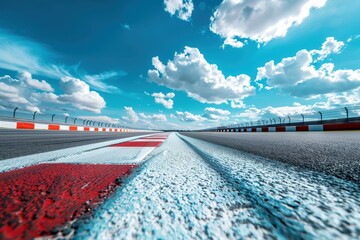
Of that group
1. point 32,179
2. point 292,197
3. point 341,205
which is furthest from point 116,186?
point 341,205

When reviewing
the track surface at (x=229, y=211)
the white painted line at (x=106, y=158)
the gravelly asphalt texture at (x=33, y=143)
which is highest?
the track surface at (x=229, y=211)

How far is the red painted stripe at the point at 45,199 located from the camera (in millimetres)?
431

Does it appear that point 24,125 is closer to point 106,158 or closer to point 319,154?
point 106,158

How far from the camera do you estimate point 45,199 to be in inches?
23.5

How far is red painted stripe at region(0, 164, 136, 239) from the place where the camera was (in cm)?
43

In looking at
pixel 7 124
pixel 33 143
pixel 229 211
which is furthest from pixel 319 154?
pixel 7 124

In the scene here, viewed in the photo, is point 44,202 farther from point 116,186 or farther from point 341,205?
point 341,205

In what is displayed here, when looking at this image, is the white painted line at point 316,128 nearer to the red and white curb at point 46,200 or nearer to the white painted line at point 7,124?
the red and white curb at point 46,200

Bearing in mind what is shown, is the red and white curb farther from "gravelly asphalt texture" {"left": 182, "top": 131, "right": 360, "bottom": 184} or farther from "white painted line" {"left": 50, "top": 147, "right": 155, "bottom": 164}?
"gravelly asphalt texture" {"left": 182, "top": 131, "right": 360, "bottom": 184}

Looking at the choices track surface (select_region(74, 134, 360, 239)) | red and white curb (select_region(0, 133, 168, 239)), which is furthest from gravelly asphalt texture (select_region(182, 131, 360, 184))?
red and white curb (select_region(0, 133, 168, 239))

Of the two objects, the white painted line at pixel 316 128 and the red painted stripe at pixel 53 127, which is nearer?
the white painted line at pixel 316 128

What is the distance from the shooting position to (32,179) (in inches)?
33.8

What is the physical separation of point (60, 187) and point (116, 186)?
Result: 24cm

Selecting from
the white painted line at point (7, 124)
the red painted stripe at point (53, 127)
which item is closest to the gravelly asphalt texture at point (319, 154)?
the white painted line at point (7, 124)
